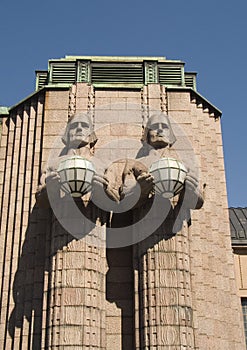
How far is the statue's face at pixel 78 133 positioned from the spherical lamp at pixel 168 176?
9.47 ft

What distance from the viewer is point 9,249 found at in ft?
56.2

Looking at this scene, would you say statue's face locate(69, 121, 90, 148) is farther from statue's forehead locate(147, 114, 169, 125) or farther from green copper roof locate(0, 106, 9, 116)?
green copper roof locate(0, 106, 9, 116)

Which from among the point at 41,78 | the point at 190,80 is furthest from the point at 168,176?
the point at 41,78

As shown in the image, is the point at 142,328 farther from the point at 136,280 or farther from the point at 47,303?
the point at 47,303

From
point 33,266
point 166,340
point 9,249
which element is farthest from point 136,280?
point 9,249

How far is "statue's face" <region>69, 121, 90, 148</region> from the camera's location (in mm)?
16844

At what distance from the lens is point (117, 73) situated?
19625mm

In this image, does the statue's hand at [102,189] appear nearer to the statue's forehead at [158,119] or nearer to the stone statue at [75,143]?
the stone statue at [75,143]

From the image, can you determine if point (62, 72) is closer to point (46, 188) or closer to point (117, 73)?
point (117, 73)

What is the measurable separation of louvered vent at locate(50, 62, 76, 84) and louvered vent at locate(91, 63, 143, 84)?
2.45ft

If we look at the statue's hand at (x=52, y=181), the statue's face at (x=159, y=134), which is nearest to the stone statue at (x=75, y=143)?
the statue's hand at (x=52, y=181)

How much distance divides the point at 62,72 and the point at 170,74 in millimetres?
4019

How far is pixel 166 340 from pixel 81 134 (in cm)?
687

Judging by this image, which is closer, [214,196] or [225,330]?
[225,330]
